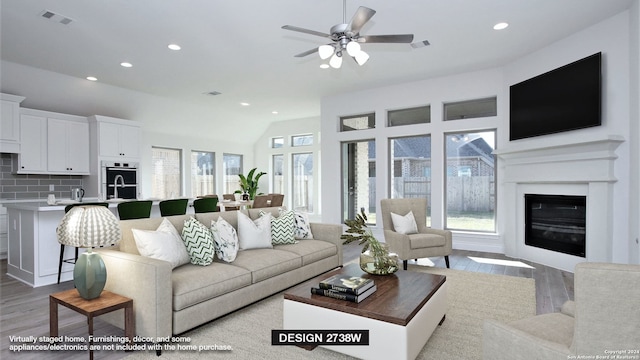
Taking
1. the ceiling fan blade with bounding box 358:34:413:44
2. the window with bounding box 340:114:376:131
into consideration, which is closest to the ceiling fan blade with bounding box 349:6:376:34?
the ceiling fan blade with bounding box 358:34:413:44

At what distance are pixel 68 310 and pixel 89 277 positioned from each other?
4.16ft

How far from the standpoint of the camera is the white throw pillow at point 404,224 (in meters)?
4.78

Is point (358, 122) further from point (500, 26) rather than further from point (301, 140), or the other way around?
point (500, 26)

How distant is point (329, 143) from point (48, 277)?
5271 millimetres

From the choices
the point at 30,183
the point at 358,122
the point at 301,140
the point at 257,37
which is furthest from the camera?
the point at 301,140

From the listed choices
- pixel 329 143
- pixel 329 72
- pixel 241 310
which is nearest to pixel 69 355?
pixel 241 310

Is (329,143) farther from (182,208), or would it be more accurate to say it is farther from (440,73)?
(182,208)

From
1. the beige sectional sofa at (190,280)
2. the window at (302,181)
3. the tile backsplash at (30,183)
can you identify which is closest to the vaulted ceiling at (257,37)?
the tile backsplash at (30,183)

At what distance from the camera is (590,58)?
166 inches

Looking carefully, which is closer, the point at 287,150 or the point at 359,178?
the point at 359,178

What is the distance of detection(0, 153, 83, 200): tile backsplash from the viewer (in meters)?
5.98

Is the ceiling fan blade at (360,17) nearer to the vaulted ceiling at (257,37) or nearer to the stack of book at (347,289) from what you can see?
the vaulted ceiling at (257,37)

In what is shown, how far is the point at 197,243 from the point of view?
3.03 meters

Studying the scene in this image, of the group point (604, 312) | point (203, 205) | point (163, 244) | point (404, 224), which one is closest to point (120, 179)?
point (203, 205)
